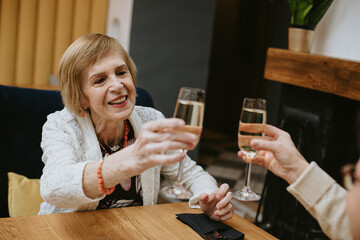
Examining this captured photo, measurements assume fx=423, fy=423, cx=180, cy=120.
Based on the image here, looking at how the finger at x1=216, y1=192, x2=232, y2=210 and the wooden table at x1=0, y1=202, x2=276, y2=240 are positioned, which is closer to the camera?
the wooden table at x1=0, y1=202, x2=276, y2=240

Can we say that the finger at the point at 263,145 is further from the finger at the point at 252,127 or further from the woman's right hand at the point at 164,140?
the woman's right hand at the point at 164,140

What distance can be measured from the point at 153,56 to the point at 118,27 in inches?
16.1

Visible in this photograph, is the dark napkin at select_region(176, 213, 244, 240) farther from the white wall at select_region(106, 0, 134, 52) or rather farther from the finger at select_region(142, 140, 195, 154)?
the white wall at select_region(106, 0, 134, 52)

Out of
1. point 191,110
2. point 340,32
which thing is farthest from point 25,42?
point 191,110

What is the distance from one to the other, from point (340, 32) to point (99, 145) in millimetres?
1665

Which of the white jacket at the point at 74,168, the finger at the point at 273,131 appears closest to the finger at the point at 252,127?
the finger at the point at 273,131

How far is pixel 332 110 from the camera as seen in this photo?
97.3 inches

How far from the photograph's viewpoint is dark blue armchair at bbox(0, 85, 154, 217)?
1.98 metres

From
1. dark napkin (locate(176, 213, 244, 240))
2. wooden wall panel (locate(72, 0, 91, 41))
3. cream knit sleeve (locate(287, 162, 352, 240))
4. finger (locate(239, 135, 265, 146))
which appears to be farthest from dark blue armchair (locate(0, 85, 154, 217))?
wooden wall panel (locate(72, 0, 91, 41))

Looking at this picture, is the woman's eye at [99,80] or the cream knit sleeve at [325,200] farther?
the woman's eye at [99,80]

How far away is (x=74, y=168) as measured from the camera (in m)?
1.36

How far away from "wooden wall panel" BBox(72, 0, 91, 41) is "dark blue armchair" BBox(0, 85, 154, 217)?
169cm

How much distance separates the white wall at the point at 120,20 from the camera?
3.74 meters

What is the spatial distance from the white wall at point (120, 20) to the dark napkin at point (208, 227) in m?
2.55
